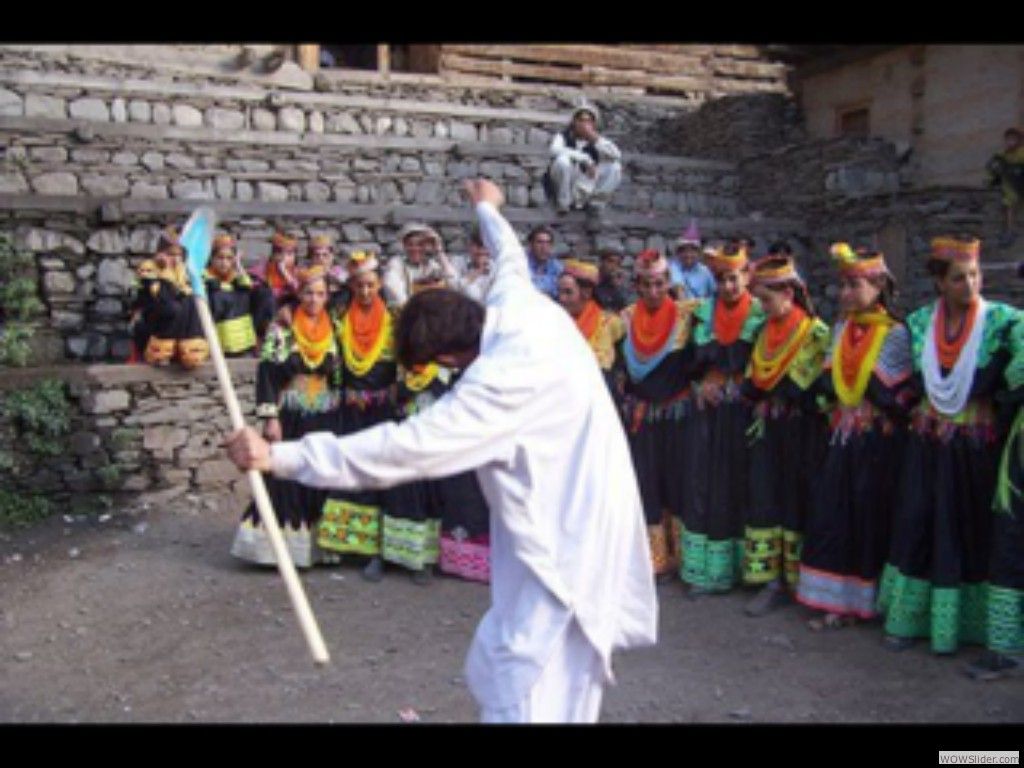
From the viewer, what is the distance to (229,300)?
8.42m

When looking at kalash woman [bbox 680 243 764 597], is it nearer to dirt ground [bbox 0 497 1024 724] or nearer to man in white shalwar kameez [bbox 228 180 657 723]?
dirt ground [bbox 0 497 1024 724]

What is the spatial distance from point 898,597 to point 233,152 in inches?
360

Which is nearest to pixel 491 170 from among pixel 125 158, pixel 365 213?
pixel 365 213

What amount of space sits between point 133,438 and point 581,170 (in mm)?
6416

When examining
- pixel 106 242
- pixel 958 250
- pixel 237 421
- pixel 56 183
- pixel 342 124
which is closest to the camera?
pixel 237 421

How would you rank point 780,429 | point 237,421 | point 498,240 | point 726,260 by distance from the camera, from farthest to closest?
point 726,260, point 780,429, point 498,240, point 237,421

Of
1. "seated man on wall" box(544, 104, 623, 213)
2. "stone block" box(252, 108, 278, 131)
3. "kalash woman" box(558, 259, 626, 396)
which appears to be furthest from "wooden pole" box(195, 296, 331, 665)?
"stone block" box(252, 108, 278, 131)

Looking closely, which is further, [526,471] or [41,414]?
[41,414]

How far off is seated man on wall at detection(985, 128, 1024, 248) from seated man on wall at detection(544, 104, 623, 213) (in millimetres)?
4410

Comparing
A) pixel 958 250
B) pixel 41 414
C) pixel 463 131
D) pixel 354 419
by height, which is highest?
pixel 463 131

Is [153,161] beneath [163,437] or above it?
above

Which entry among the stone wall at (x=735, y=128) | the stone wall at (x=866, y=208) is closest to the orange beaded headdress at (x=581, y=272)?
the stone wall at (x=866, y=208)

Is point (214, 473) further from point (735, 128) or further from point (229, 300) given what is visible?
point (735, 128)

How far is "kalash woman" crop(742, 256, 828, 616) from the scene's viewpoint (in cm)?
551
